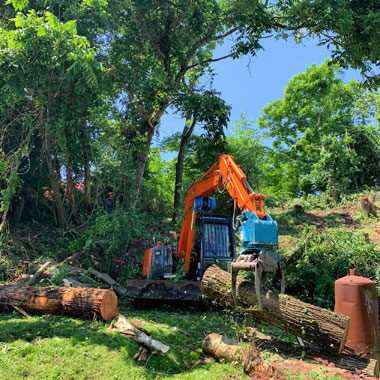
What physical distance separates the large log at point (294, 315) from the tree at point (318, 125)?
1631 centimetres

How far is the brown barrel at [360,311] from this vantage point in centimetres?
602

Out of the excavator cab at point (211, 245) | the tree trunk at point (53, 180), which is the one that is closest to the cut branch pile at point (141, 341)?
the excavator cab at point (211, 245)

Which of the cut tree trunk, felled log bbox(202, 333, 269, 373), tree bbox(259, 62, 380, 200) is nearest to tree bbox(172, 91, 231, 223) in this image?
the cut tree trunk

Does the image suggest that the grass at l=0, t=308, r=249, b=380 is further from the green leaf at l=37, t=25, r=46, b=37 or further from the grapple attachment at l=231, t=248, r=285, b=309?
the green leaf at l=37, t=25, r=46, b=37

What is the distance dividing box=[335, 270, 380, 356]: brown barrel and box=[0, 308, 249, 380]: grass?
2063mm

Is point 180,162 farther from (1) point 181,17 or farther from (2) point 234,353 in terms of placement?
(2) point 234,353

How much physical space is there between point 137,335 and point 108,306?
1346 millimetres

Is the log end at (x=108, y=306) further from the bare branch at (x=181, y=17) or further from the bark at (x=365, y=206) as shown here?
the bark at (x=365, y=206)

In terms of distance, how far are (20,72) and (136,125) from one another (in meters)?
4.73

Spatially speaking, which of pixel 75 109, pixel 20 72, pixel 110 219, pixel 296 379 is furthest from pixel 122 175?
pixel 296 379

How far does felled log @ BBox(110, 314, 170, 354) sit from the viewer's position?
539cm

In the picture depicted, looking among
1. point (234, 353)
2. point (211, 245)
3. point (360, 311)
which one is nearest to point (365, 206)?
point (211, 245)

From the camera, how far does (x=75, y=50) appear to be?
371 inches

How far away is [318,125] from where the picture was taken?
26516 mm
